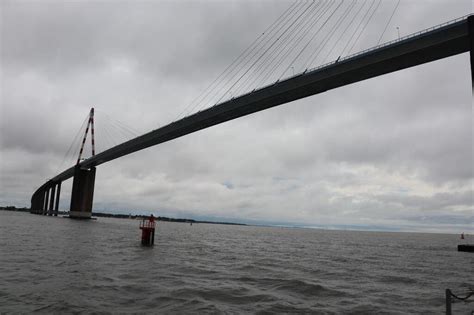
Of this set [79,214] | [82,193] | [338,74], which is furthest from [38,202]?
[338,74]

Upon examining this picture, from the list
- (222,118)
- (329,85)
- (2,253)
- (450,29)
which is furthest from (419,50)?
(2,253)

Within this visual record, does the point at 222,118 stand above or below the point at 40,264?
above

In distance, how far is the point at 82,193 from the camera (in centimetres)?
10162

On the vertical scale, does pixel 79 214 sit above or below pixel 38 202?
below

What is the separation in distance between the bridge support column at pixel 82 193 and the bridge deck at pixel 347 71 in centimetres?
5143

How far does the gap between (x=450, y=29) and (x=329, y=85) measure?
14.2 meters

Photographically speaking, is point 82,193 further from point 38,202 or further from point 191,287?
point 191,287

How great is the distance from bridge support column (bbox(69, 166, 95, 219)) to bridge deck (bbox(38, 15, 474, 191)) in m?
51.4

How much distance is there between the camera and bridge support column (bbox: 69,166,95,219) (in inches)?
3999

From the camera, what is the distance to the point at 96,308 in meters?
11.9

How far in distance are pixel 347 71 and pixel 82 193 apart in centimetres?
8605

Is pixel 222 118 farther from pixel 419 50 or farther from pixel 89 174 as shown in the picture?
pixel 89 174

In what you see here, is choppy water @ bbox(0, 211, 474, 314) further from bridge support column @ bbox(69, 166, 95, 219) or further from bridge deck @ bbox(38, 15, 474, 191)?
bridge support column @ bbox(69, 166, 95, 219)

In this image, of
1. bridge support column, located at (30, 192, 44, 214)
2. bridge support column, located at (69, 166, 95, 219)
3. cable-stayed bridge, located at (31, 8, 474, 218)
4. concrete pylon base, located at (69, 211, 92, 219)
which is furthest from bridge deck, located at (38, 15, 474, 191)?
bridge support column, located at (30, 192, 44, 214)
